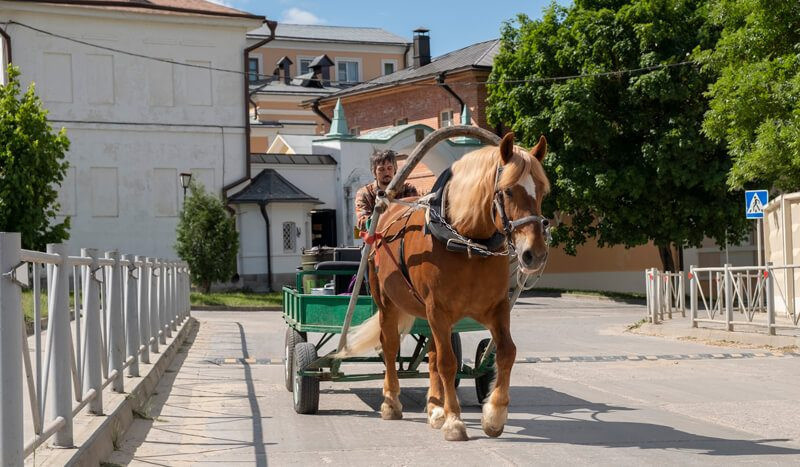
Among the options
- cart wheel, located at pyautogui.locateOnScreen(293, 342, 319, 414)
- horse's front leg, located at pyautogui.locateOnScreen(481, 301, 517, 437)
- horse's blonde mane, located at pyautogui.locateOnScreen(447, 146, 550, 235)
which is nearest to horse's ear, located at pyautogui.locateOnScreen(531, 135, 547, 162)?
horse's blonde mane, located at pyautogui.locateOnScreen(447, 146, 550, 235)

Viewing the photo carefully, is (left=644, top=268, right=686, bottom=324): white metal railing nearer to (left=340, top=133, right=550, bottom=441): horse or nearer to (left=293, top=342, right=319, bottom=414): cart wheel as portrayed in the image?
(left=293, top=342, right=319, bottom=414): cart wheel

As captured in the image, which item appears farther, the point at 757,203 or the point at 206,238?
the point at 206,238

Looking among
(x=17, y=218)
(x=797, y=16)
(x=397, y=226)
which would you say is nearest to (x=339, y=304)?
(x=397, y=226)

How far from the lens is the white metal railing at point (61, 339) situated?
16.5 ft

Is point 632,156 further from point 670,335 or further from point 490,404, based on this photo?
point 490,404

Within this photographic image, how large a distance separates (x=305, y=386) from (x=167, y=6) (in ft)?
108

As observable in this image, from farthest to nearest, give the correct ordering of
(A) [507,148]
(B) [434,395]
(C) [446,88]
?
1. (C) [446,88]
2. (B) [434,395]
3. (A) [507,148]

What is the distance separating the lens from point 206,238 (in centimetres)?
3291

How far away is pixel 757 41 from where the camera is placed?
22.6 metres

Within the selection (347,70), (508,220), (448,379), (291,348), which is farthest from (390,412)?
(347,70)

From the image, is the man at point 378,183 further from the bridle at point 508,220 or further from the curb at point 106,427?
the curb at point 106,427

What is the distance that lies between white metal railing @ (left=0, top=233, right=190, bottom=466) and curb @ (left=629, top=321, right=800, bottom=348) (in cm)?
982

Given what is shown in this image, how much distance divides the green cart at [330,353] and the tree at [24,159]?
19330 mm

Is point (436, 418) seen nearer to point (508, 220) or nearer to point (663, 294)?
point (508, 220)
